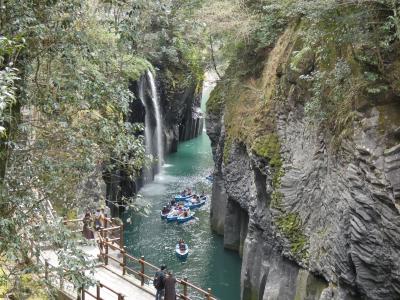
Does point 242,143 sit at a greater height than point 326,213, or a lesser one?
greater

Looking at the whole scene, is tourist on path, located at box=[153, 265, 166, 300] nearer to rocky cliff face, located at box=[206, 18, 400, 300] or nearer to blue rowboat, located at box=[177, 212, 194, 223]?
rocky cliff face, located at box=[206, 18, 400, 300]

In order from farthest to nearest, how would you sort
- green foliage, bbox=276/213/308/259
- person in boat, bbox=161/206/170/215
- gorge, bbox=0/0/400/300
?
person in boat, bbox=161/206/170/215 → green foliage, bbox=276/213/308/259 → gorge, bbox=0/0/400/300

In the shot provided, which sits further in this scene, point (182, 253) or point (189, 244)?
point (189, 244)

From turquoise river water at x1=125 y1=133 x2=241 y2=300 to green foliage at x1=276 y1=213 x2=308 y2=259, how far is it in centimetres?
644

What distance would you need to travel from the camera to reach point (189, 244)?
99.5 ft

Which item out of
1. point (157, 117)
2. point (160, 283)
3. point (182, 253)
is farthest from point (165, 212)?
point (160, 283)

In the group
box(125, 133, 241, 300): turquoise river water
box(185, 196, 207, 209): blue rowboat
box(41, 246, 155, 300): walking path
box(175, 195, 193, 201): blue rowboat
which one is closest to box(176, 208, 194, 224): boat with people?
box(125, 133, 241, 300): turquoise river water

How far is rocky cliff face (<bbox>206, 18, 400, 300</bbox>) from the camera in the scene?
14.1 metres

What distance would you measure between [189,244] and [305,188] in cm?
1272

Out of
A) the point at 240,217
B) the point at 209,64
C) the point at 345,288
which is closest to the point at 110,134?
the point at 345,288

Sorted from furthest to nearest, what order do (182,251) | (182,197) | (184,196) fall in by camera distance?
1. (184,196)
2. (182,197)
3. (182,251)

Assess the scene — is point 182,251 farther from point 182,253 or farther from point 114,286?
point 114,286

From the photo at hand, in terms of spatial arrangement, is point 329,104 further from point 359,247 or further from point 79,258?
point 79,258

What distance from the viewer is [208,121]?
33.2 metres
